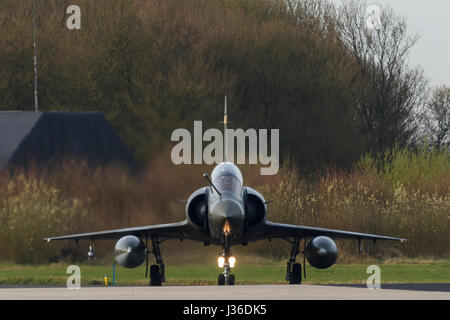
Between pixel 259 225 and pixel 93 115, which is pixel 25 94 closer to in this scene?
pixel 93 115

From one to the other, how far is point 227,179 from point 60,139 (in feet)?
51.7

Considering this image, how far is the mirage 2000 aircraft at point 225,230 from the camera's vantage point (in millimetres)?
23203

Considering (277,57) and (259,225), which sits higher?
(277,57)

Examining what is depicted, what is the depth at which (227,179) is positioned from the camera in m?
23.5

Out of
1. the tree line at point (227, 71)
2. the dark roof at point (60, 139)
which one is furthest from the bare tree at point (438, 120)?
the dark roof at point (60, 139)

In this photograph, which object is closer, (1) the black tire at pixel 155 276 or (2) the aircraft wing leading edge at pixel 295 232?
(2) the aircraft wing leading edge at pixel 295 232

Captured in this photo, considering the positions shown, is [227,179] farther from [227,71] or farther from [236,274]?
[227,71]

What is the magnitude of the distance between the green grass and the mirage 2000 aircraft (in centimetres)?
164

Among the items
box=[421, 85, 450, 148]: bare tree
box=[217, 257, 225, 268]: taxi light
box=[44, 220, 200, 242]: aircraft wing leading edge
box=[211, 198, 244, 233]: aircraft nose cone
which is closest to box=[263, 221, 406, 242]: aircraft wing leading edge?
box=[44, 220, 200, 242]: aircraft wing leading edge

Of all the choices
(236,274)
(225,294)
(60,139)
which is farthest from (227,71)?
(225,294)

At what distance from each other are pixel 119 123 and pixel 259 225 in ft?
48.3

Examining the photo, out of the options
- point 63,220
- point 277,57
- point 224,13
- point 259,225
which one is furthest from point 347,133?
point 259,225

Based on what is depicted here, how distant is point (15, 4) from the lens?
50.5 meters

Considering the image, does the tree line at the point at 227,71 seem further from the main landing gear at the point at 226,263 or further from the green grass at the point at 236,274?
the main landing gear at the point at 226,263
